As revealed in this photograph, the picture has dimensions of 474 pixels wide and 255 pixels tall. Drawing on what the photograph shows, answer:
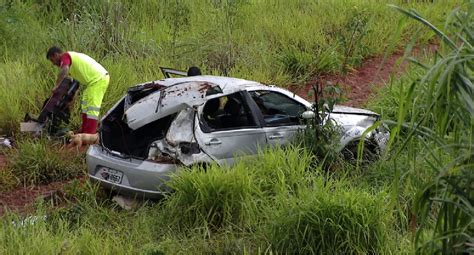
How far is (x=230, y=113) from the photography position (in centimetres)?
886

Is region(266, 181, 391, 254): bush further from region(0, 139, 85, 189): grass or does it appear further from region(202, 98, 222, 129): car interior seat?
region(0, 139, 85, 189): grass

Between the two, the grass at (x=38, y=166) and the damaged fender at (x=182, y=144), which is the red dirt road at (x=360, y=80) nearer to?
the grass at (x=38, y=166)

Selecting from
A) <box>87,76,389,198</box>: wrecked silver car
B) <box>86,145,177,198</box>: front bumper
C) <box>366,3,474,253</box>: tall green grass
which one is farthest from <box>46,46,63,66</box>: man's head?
<box>366,3,474,253</box>: tall green grass

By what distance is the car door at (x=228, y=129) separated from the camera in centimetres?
836

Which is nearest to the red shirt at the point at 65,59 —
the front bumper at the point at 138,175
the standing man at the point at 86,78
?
the standing man at the point at 86,78

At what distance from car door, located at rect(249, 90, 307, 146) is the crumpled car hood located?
77 cm

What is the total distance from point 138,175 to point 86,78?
138 inches

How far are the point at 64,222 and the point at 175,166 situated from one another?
4.10 ft

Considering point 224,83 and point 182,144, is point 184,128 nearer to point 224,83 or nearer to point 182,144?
point 182,144

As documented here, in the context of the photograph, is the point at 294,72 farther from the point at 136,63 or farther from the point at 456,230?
the point at 456,230

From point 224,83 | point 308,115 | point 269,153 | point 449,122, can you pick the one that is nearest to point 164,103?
point 224,83

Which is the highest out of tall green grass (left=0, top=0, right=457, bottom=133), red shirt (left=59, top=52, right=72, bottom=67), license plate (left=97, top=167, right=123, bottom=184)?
red shirt (left=59, top=52, right=72, bottom=67)

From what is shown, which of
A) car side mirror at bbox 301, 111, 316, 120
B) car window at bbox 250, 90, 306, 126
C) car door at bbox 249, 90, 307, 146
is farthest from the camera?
car window at bbox 250, 90, 306, 126

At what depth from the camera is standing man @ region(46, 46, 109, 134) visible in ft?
36.6
